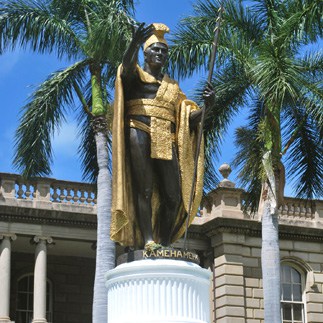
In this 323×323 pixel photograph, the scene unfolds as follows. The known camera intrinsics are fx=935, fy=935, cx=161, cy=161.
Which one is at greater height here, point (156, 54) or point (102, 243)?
point (102, 243)

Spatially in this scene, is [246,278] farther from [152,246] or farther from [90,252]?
[152,246]

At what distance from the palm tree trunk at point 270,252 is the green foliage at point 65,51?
3.52m

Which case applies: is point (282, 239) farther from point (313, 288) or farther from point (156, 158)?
point (156, 158)

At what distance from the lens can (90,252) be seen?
30031 mm

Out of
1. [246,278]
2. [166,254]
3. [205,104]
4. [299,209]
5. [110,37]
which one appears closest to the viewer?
[166,254]

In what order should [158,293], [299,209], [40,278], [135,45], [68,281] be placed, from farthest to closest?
[299,209] < [68,281] < [40,278] < [135,45] < [158,293]

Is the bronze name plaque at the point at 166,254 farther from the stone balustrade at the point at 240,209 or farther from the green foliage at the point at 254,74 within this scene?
the stone balustrade at the point at 240,209

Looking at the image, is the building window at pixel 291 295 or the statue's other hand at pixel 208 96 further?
the building window at pixel 291 295

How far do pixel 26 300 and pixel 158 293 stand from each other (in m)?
22.2

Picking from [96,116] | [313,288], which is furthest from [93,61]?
[313,288]

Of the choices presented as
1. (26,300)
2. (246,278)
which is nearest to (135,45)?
(246,278)

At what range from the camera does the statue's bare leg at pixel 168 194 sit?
8.15m

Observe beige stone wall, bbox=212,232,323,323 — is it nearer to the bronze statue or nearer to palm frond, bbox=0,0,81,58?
palm frond, bbox=0,0,81,58

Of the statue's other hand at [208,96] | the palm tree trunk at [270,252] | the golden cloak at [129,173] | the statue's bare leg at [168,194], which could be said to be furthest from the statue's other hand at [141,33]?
the palm tree trunk at [270,252]
